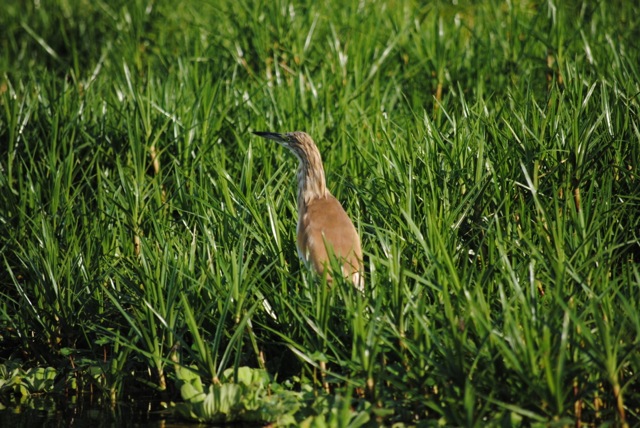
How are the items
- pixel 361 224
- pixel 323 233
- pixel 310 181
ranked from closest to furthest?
pixel 323 233 < pixel 361 224 < pixel 310 181

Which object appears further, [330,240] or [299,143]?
[299,143]

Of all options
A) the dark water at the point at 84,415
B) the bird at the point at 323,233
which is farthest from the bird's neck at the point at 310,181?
the dark water at the point at 84,415

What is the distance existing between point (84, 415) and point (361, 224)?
129 cm

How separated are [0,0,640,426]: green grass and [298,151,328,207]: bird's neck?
123 millimetres

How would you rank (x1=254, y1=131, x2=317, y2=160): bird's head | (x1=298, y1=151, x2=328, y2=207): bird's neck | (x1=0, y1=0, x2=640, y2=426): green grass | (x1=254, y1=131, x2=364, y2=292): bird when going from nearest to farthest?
(x1=0, y1=0, x2=640, y2=426): green grass → (x1=254, y1=131, x2=364, y2=292): bird → (x1=298, y1=151, x2=328, y2=207): bird's neck → (x1=254, y1=131, x2=317, y2=160): bird's head

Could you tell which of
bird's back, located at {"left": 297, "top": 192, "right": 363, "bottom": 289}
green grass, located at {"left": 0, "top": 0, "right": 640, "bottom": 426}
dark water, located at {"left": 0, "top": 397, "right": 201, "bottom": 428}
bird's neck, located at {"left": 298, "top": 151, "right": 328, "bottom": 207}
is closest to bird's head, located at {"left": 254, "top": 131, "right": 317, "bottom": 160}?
bird's neck, located at {"left": 298, "top": 151, "right": 328, "bottom": 207}

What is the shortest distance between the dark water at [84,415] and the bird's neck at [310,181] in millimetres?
1051

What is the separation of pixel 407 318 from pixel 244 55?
3467 millimetres

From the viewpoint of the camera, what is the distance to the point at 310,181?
3.96 metres

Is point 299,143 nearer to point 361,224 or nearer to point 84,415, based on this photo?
point 361,224

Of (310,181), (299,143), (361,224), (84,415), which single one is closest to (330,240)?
(361,224)

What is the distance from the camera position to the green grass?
2.94 meters

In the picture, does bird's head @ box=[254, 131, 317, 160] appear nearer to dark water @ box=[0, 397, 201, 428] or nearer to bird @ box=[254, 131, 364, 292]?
bird @ box=[254, 131, 364, 292]

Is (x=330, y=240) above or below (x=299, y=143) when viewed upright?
below
